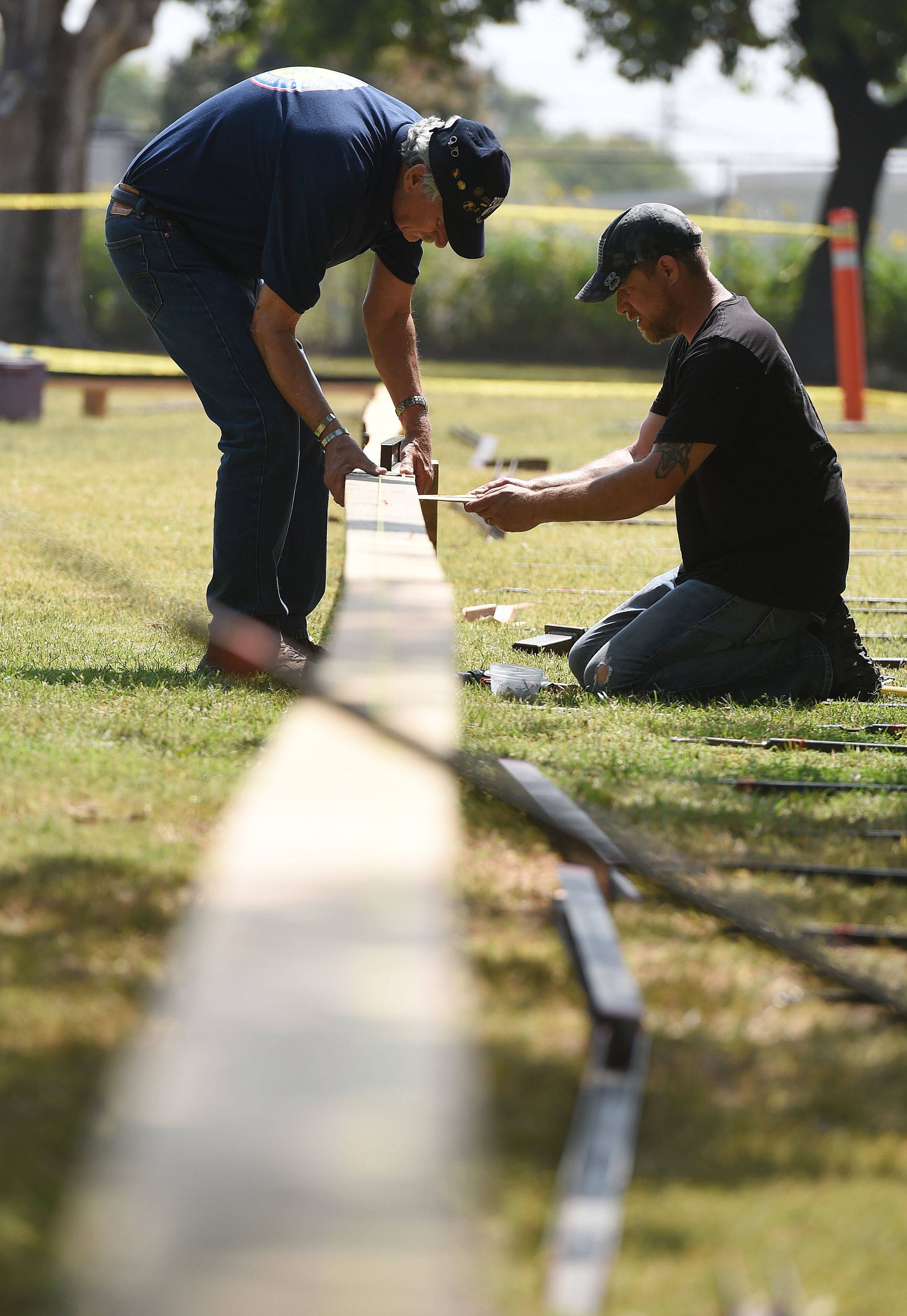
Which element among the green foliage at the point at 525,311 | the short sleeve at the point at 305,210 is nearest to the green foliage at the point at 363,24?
the green foliage at the point at 525,311

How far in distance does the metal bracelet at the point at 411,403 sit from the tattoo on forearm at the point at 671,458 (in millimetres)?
1065

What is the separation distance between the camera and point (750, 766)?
12.5ft

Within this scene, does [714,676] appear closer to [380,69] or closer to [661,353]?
[661,353]

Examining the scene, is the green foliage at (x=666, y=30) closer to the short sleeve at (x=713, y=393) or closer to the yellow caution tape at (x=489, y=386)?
the yellow caution tape at (x=489, y=386)

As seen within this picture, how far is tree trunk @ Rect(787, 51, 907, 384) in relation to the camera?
2030 cm

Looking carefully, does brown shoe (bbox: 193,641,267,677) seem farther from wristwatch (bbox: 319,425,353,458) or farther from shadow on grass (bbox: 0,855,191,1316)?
shadow on grass (bbox: 0,855,191,1316)

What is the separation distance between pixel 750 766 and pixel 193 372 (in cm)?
215

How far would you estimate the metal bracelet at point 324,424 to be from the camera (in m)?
4.08

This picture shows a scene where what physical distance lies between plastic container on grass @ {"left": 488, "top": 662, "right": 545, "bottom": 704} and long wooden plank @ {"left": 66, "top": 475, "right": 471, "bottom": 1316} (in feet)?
5.49

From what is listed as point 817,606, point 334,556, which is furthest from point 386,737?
point 334,556

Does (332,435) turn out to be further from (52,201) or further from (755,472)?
(52,201)

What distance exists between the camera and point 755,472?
4301mm

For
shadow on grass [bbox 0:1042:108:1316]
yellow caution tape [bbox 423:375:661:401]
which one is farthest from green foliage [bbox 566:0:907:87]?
shadow on grass [bbox 0:1042:108:1316]

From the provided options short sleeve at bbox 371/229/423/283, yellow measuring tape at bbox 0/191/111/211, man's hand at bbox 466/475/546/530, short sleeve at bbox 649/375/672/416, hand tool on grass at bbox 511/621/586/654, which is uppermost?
Answer: yellow measuring tape at bbox 0/191/111/211
